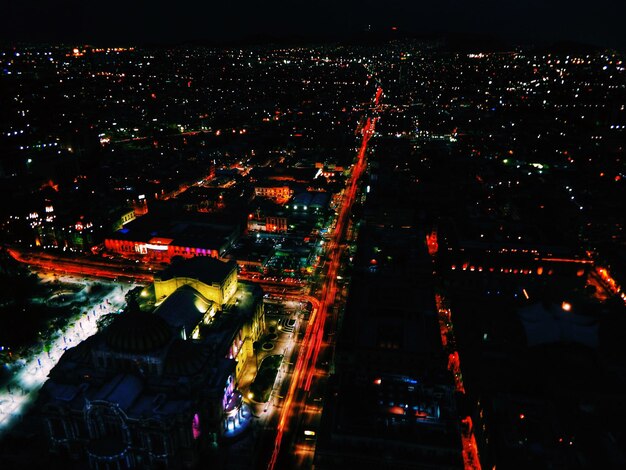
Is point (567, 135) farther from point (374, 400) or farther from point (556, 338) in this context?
point (374, 400)

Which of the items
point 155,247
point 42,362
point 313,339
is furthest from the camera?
point 155,247

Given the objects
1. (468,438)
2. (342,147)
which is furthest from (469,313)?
(342,147)

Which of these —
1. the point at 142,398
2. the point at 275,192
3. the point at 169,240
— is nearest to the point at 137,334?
the point at 142,398

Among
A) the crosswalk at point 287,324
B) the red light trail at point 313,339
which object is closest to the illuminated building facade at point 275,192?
the red light trail at point 313,339

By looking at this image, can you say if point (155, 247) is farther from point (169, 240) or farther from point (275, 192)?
point (275, 192)

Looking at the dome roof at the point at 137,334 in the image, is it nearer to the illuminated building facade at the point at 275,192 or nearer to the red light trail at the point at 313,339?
the red light trail at the point at 313,339

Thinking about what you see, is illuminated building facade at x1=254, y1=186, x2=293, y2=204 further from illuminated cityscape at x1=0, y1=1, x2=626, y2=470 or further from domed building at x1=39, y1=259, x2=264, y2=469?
domed building at x1=39, y1=259, x2=264, y2=469

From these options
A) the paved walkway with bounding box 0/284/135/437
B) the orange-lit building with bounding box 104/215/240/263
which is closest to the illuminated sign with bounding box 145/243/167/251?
the orange-lit building with bounding box 104/215/240/263
